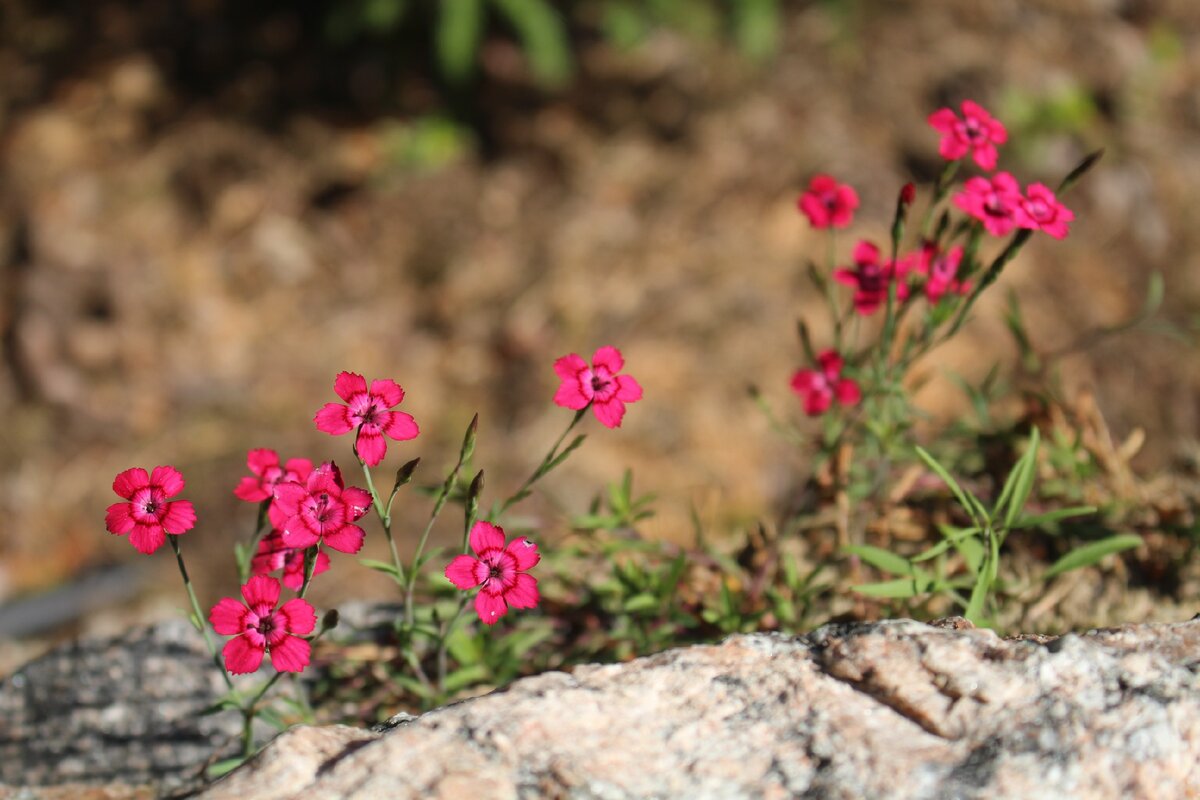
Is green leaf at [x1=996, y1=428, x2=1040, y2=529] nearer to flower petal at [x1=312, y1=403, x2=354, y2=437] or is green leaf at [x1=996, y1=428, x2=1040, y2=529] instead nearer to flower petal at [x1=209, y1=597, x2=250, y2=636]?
flower petal at [x1=312, y1=403, x2=354, y2=437]

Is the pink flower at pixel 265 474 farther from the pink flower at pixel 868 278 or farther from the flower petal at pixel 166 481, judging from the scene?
the pink flower at pixel 868 278

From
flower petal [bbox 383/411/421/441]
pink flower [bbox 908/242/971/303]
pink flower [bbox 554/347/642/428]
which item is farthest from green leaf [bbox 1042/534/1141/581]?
flower petal [bbox 383/411/421/441]

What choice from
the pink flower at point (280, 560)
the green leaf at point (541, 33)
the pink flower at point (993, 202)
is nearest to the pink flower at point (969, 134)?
the pink flower at point (993, 202)

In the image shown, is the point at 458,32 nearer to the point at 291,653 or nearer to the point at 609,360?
the point at 609,360

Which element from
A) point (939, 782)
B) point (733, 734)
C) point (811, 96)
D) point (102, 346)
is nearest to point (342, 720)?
point (733, 734)

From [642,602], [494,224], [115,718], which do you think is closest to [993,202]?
[642,602]

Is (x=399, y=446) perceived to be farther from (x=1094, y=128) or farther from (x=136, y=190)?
(x=1094, y=128)
